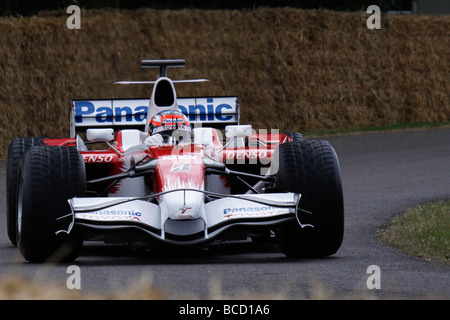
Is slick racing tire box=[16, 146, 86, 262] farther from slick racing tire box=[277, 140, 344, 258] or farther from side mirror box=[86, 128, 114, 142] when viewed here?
side mirror box=[86, 128, 114, 142]

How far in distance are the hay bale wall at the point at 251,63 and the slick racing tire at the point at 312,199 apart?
505 inches

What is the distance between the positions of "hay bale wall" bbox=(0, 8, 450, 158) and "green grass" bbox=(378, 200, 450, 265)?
10556 mm

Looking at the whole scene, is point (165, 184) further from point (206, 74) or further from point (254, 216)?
point (206, 74)

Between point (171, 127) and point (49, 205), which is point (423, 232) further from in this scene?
point (49, 205)

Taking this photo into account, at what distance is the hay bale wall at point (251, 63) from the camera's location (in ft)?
72.1

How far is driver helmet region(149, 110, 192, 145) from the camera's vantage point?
11.0m

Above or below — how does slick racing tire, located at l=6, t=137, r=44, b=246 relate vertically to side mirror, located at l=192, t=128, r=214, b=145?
below

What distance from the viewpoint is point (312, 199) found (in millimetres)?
9070

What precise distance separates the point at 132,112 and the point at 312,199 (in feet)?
14.7
